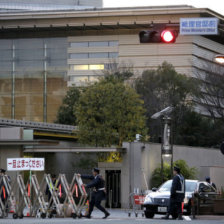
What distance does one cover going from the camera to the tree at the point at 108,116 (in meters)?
48.6

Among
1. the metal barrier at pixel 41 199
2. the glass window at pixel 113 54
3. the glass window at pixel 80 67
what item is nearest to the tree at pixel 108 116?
the metal barrier at pixel 41 199

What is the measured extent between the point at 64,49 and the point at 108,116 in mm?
45147

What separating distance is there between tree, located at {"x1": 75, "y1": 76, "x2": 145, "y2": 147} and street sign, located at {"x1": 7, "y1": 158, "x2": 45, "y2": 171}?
21574 mm

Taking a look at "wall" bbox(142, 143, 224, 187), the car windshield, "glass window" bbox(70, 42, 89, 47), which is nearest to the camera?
the car windshield

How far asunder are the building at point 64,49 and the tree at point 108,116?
1551 inches

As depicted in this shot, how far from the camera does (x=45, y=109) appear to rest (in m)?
92.4

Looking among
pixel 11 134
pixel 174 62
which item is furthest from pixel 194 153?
pixel 174 62

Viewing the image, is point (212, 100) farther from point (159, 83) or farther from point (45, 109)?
point (45, 109)

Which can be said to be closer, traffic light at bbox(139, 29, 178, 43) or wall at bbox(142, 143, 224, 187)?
traffic light at bbox(139, 29, 178, 43)

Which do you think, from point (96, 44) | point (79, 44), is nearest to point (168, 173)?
point (96, 44)

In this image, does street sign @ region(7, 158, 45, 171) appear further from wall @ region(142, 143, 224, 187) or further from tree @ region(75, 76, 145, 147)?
tree @ region(75, 76, 145, 147)

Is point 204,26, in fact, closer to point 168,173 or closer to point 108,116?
point 168,173

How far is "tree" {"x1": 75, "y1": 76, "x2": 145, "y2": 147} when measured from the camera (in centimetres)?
4856

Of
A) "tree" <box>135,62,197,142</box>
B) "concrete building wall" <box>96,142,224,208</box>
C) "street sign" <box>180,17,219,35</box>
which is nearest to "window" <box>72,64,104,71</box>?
"tree" <box>135,62,197,142</box>
